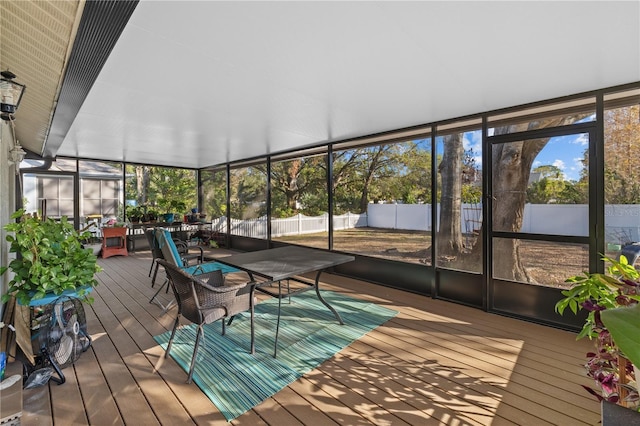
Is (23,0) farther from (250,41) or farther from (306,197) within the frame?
(306,197)

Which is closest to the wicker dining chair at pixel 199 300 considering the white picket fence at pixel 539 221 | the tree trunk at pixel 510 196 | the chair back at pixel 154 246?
the chair back at pixel 154 246

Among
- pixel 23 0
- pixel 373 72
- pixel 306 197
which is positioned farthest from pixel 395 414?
pixel 306 197

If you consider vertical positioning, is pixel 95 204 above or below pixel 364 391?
above

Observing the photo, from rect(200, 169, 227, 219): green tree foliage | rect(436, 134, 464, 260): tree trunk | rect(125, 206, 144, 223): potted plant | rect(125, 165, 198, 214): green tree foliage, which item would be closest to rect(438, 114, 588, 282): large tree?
rect(436, 134, 464, 260): tree trunk

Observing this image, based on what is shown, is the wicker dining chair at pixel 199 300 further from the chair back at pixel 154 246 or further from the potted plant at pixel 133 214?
the potted plant at pixel 133 214

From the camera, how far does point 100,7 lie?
1.44m

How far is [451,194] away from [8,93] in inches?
218

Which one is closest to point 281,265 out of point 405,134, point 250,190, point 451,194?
point 405,134

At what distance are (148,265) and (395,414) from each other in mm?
5829

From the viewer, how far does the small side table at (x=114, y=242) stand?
6.71 meters

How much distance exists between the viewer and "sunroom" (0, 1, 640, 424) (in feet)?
5.71

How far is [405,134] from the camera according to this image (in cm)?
447

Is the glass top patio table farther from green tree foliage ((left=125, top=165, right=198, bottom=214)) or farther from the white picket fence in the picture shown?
green tree foliage ((left=125, top=165, right=198, bottom=214))

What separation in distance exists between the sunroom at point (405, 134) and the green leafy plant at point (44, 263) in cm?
70
